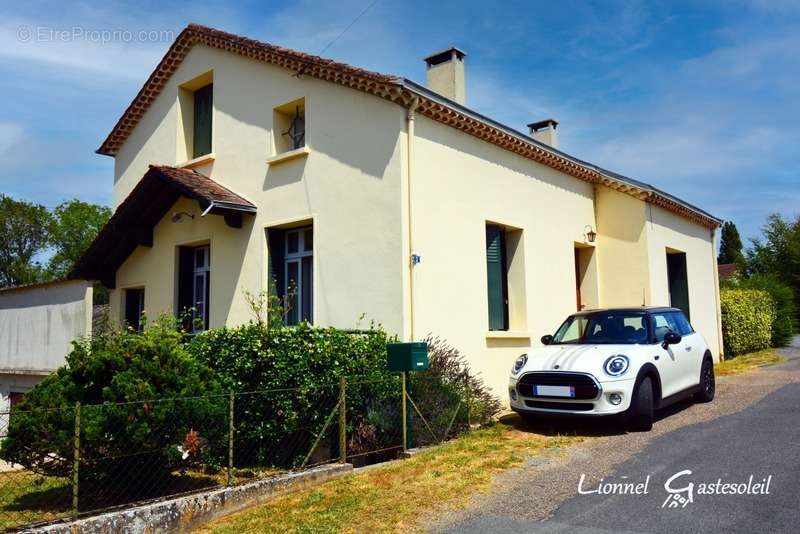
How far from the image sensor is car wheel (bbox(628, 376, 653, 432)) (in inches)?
323

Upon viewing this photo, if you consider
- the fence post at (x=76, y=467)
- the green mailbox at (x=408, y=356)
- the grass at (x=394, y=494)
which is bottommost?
the grass at (x=394, y=494)

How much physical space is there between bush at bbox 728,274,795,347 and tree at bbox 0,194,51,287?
49.4 m

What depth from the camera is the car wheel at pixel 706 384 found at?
10.3m

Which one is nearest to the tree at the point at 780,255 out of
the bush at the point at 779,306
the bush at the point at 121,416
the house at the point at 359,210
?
the bush at the point at 779,306

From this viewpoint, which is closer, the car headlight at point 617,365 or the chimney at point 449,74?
the car headlight at point 617,365

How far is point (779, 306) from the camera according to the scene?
22438 mm

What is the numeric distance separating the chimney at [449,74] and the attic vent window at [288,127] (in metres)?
2.91

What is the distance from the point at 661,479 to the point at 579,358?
8.35ft

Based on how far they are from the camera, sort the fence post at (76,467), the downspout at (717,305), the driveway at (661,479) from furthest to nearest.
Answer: the downspout at (717,305) → the fence post at (76,467) → the driveway at (661,479)

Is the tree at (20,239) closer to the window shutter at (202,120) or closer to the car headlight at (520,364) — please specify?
the window shutter at (202,120)

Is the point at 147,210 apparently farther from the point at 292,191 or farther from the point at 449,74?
the point at 449,74

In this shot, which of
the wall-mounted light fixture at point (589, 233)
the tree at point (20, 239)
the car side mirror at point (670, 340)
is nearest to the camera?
the car side mirror at point (670, 340)

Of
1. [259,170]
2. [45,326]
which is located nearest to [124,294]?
[45,326]

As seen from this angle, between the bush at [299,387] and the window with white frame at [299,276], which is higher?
the window with white frame at [299,276]
